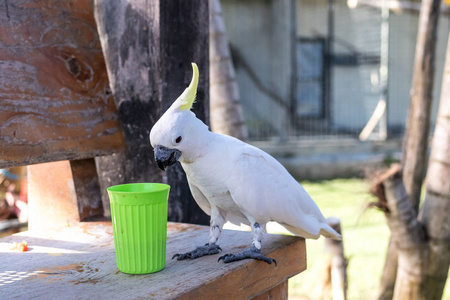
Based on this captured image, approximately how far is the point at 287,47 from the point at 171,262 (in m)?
6.89

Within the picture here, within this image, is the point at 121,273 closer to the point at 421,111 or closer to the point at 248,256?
the point at 248,256

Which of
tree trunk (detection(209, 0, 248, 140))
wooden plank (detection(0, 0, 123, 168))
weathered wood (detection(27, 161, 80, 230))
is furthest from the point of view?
tree trunk (detection(209, 0, 248, 140))

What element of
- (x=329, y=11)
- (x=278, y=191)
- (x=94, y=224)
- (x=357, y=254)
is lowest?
(x=357, y=254)

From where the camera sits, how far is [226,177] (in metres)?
1.31

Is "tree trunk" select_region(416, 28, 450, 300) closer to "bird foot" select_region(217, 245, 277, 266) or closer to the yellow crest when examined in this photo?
"bird foot" select_region(217, 245, 277, 266)

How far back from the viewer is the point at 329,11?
795 cm

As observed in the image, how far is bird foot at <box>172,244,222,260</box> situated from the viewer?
1.26 meters

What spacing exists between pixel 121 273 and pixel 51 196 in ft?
2.60

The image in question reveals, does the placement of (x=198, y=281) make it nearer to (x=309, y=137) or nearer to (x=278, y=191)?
(x=278, y=191)

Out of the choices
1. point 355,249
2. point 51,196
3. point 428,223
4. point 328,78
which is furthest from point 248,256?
point 328,78

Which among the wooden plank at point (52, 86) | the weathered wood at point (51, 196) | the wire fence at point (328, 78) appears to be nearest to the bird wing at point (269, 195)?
the wooden plank at point (52, 86)

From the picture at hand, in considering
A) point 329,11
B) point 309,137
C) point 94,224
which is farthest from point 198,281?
point 329,11

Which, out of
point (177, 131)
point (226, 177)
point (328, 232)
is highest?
point (177, 131)

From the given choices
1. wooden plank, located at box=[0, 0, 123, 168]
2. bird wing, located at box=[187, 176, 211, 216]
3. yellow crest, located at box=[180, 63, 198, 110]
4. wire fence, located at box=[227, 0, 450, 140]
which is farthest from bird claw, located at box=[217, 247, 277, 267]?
wire fence, located at box=[227, 0, 450, 140]
